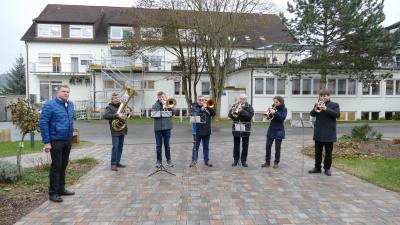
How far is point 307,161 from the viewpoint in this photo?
10391 millimetres

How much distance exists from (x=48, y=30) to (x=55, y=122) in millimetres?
36753

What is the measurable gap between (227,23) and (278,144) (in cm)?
1785

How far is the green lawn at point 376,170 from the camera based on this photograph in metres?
7.77

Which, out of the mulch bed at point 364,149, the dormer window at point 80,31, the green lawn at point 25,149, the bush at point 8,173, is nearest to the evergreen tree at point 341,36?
the mulch bed at point 364,149

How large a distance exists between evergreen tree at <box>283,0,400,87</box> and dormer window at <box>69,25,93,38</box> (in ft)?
71.2

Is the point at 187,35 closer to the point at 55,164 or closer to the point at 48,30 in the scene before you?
the point at 48,30

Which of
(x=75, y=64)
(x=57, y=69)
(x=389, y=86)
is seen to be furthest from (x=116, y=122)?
(x=75, y=64)

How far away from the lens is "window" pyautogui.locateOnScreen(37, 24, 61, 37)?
131ft

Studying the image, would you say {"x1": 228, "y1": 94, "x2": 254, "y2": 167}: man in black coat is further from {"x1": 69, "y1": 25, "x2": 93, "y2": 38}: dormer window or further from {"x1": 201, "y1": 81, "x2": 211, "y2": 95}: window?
{"x1": 69, "y1": 25, "x2": 93, "y2": 38}: dormer window

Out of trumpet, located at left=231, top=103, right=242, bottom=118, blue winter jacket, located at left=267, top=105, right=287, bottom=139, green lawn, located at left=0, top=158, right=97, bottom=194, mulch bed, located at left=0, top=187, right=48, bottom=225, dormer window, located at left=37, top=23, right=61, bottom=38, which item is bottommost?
mulch bed, located at left=0, top=187, right=48, bottom=225

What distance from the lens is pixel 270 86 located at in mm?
30391

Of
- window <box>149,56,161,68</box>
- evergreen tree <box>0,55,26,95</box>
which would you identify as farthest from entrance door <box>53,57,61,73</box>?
evergreen tree <box>0,55,26,95</box>

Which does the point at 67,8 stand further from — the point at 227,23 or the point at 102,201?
the point at 102,201

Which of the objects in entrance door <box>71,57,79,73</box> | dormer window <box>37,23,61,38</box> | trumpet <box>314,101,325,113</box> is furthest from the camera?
entrance door <box>71,57,79,73</box>
